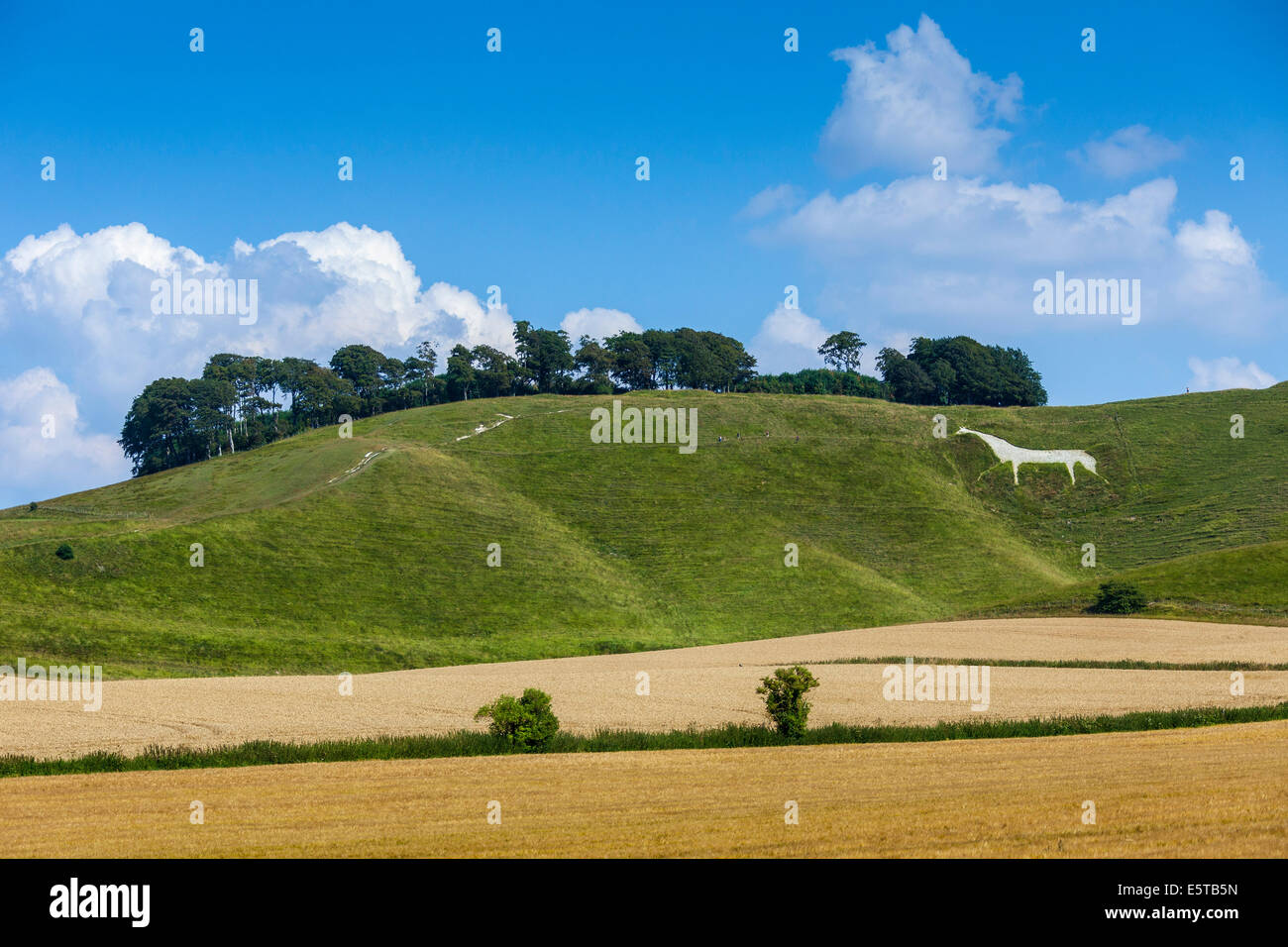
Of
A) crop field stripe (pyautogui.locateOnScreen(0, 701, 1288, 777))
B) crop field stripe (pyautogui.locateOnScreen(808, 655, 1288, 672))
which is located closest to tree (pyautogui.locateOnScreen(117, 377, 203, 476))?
crop field stripe (pyautogui.locateOnScreen(808, 655, 1288, 672))

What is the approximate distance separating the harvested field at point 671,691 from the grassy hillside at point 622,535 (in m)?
12.0

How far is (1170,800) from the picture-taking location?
72.6 feet

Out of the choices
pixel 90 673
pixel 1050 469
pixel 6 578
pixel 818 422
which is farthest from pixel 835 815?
pixel 818 422

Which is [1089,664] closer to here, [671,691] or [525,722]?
[671,691]

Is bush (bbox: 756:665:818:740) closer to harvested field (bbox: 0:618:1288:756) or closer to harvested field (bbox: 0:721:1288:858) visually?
harvested field (bbox: 0:721:1288:858)

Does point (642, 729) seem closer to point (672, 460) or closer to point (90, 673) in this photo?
point (90, 673)

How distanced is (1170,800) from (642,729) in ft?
71.6

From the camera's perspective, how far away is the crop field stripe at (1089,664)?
56.5 meters

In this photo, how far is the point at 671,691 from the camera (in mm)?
54312

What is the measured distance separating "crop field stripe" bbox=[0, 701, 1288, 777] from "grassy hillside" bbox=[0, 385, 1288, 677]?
1293 inches

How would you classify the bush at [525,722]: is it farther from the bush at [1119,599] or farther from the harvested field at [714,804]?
the bush at [1119,599]

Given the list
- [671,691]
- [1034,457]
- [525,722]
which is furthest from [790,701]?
[1034,457]

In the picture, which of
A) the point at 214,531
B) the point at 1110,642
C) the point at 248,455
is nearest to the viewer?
the point at 1110,642

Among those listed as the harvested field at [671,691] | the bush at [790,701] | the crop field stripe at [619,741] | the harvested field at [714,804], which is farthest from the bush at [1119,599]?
the bush at [790,701]
